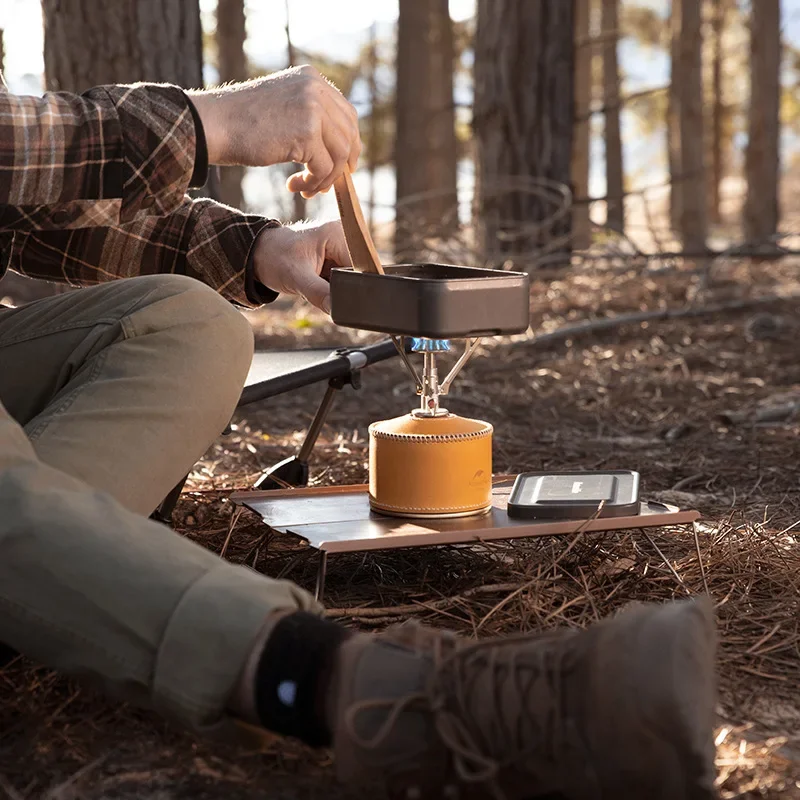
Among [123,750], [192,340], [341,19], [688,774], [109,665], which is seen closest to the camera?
[688,774]

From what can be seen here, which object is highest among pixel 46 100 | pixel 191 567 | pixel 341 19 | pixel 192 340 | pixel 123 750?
pixel 341 19

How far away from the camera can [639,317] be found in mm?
6121

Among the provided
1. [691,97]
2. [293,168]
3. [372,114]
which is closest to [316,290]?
[691,97]

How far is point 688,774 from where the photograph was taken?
4.60 feet

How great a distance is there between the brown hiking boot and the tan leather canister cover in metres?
0.77

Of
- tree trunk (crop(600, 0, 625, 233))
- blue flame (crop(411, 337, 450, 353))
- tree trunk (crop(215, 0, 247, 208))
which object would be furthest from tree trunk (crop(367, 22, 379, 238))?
blue flame (crop(411, 337, 450, 353))

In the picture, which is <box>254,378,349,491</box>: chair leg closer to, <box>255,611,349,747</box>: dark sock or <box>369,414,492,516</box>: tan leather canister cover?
<box>369,414,492,516</box>: tan leather canister cover

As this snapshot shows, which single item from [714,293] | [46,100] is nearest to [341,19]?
[714,293]

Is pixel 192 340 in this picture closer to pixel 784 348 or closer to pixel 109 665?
pixel 109 665

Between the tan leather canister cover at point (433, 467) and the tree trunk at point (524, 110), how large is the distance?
5.17 metres

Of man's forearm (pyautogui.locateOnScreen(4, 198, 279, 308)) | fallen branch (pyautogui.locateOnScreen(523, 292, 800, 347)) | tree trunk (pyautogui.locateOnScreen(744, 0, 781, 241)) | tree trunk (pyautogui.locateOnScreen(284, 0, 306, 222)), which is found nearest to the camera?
man's forearm (pyautogui.locateOnScreen(4, 198, 279, 308))

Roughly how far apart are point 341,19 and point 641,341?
46.1ft

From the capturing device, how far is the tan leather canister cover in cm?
232

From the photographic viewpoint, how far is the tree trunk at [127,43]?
4410 mm
